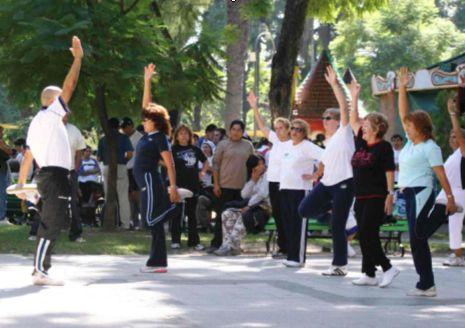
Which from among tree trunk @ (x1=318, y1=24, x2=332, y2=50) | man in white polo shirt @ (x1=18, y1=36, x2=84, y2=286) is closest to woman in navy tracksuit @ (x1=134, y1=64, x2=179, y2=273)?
man in white polo shirt @ (x1=18, y1=36, x2=84, y2=286)

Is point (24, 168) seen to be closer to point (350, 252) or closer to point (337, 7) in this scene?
point (350, 252)

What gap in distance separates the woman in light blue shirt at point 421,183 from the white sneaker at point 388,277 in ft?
2.18

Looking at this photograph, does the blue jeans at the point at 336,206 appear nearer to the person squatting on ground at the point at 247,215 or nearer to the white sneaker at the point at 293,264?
the white sneaker at the point at 293,264

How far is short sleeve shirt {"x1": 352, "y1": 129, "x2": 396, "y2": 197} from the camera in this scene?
12.0 meters

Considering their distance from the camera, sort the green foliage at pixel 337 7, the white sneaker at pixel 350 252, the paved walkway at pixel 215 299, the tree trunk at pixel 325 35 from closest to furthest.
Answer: the paved walkway at pixel 215 299
the white sneaker at pixel 350 252
the green foliage at pixel 337 7
the tree trunk at pixel 325 35

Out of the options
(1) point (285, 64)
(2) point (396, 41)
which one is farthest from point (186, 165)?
(2) point (396, 41)

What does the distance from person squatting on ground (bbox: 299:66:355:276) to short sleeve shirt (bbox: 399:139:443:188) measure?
4.90 ft

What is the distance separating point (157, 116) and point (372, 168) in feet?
7.96

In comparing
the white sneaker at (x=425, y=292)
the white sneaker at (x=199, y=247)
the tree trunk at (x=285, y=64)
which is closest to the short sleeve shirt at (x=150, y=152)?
the white sneaker at (x=425, y=292)

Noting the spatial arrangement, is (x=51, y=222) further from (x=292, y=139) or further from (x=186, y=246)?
(x=186, y=246)

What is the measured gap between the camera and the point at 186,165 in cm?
1731

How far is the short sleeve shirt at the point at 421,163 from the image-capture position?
37.6 ft

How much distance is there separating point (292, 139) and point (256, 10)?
7564 mm

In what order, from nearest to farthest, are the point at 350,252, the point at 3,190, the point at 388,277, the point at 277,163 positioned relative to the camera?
1. the point at 388,277
2. the point at 277,163
3. the point at 350,252
4. the point at 3,190
